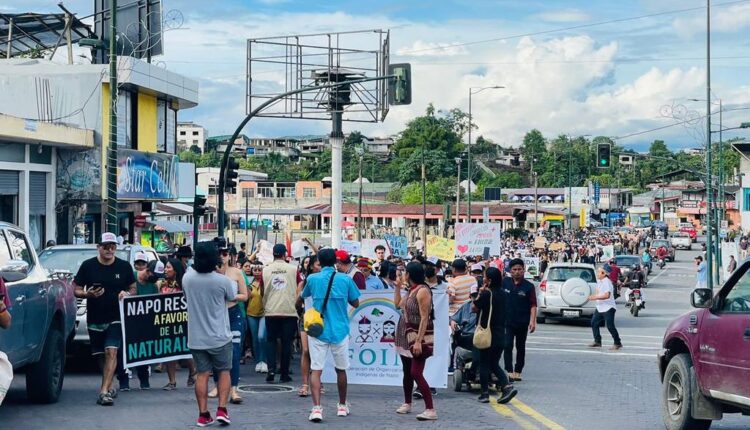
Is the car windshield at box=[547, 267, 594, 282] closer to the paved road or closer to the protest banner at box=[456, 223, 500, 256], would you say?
the protest banner at box=[456, 223, 500, 256]

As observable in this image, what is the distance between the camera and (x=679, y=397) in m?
10.9

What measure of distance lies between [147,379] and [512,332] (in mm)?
5261

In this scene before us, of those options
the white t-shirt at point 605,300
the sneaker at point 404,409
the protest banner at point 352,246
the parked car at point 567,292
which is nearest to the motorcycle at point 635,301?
the parked car at point 567,292

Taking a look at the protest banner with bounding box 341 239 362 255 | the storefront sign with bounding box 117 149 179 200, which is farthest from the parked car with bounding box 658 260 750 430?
the storefront sign with bounding box 117 149 179 200

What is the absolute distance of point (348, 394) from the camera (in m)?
14.0

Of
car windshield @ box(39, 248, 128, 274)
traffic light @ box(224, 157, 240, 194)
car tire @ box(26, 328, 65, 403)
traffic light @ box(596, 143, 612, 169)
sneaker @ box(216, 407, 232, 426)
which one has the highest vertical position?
traffic light @ box(596, 143, 612, 169)

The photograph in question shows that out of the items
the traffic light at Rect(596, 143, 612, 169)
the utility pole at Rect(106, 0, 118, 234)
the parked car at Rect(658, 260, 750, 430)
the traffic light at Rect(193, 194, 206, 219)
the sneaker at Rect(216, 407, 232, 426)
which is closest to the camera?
the parked car at Rect(658, 260, 750, 430)

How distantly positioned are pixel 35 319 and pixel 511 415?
5415 mm

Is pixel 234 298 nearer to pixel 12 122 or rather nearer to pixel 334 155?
pixel 12 122

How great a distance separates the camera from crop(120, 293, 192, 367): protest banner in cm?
1280

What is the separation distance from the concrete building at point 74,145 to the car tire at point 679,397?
19419mm

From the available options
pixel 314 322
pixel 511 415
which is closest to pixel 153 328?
pixel 314 322

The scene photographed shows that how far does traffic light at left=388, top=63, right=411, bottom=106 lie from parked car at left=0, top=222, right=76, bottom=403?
15620 millimetres

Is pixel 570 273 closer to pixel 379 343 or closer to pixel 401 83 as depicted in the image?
pixel 401 83
